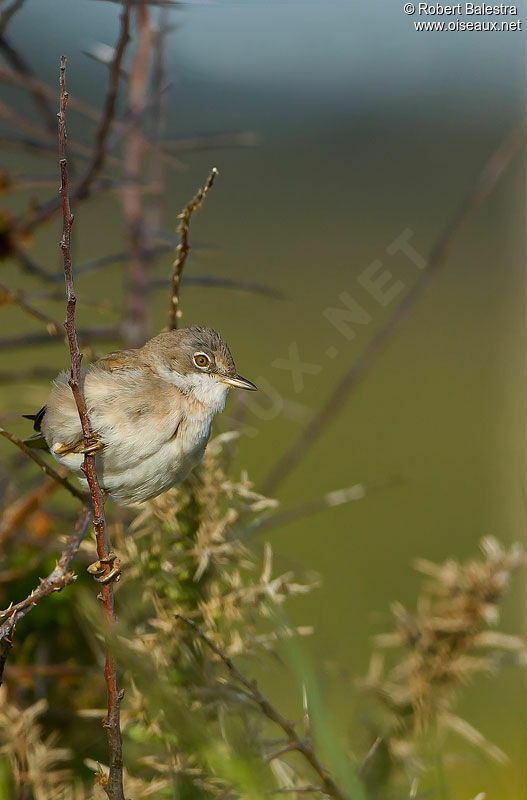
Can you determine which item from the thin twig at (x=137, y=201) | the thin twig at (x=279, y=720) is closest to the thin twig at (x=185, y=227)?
the thin twig at (x=279, y=720)

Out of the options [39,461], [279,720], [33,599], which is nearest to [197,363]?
[39,461]

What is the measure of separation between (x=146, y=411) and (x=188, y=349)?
21 centimetres

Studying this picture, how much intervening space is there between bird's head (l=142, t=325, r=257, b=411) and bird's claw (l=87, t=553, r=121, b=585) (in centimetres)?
43

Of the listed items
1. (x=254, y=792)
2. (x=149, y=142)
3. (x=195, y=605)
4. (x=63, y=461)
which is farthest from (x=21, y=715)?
(x=149, y=142)

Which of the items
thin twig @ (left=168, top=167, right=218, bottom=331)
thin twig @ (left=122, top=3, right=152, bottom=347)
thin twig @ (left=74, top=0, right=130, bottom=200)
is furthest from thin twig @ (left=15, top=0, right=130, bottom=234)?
thin twig @ (left=168, top=167, right=218, bottom=331)

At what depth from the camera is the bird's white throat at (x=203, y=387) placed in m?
1.72

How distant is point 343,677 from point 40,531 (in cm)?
81

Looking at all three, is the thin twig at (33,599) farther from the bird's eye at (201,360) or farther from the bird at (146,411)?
the bird's eye at (201,360)

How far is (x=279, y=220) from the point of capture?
8.48 metres

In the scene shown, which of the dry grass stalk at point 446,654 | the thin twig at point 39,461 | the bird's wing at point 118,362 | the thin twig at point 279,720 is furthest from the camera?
the dry grass stalk at point 446,654

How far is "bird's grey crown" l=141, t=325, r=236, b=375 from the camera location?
174 centimetres

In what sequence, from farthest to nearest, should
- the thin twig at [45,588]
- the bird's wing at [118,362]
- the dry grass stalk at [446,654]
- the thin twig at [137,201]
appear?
1. the thin twig at [137,201]
2. the dry grass stalk at [446,654]
3. the bird's wing at [118,362]
4. the thin twig at [45,588]

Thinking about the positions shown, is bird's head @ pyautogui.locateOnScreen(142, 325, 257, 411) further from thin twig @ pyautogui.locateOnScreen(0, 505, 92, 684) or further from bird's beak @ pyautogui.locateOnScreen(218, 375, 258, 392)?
thin twig @ pyautogui.locateOnScreen(0, 505, 92, 684)

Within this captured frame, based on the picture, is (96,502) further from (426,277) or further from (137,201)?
(137,201)
